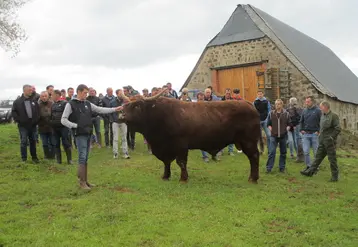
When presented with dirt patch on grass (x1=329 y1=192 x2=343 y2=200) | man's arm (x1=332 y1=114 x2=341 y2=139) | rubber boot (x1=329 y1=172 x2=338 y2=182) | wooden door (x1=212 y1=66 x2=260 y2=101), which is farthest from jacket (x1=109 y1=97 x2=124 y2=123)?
wooden door (x1=212 y1=66 x2=260 y2=101)

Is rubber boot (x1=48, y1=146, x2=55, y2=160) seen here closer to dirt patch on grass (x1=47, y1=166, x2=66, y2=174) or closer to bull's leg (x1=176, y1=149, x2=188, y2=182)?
dirt patch on grass (x1=47, y1=166, x2=66, y2=174)

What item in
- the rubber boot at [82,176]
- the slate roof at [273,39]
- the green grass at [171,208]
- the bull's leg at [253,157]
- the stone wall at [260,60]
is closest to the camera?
the green grass at [171,208]

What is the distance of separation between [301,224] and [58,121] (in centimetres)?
667

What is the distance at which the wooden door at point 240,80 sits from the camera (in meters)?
19.8

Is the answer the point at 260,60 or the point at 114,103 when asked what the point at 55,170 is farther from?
the point at 260,60

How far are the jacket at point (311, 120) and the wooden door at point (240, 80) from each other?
913cm

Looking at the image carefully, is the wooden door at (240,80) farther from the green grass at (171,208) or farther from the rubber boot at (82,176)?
the rubber boot at (82,176)

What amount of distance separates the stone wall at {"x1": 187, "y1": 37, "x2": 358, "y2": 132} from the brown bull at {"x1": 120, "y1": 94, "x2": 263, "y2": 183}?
10220 mm

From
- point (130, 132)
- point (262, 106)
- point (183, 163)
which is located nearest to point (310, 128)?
point (262, 106)

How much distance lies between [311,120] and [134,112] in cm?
501

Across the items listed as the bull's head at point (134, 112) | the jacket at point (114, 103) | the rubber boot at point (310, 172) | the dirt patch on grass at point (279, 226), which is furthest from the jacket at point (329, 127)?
the jacket at point (114, 103)

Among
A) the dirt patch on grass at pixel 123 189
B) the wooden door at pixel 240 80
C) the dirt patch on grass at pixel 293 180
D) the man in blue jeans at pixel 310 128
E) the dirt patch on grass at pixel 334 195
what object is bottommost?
the dirt patch on grass at pixel 334 195

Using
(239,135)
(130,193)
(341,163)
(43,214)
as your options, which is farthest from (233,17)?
(43,214)

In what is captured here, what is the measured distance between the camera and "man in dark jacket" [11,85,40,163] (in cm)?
993
